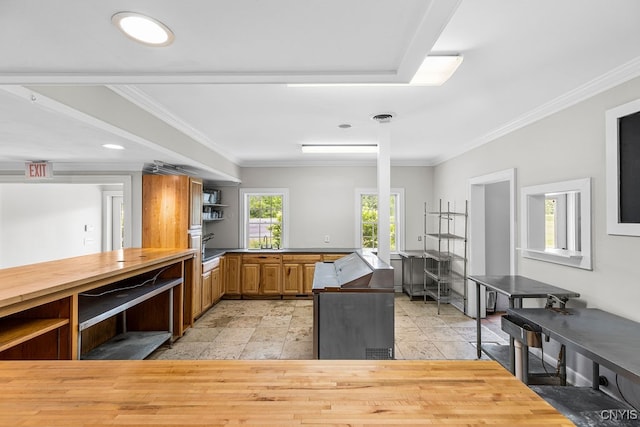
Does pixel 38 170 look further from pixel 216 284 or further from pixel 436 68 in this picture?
pixel 436 68

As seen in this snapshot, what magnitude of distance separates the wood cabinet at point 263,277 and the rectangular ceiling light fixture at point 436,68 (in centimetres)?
395

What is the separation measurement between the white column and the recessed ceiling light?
279cm

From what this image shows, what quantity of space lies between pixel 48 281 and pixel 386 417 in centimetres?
213

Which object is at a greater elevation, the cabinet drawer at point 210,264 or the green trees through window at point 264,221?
the green trees through window at point 264,221

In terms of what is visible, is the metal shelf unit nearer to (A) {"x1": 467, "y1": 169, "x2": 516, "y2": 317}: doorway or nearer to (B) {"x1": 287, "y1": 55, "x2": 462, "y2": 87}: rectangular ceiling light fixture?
(A) {"x1": 467, "y1": 169, "x2": 516, "y2": 317}: doorway

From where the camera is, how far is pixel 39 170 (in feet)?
13.3

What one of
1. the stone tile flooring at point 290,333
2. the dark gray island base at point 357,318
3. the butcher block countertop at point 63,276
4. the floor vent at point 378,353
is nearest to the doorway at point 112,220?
the stone tile flooring at point 290,333

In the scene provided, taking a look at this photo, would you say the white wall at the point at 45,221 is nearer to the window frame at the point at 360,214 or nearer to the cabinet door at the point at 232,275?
the cabinet door at the point at 232,275

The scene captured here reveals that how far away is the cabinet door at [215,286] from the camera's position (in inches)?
195

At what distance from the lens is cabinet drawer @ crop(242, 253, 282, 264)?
555 cm

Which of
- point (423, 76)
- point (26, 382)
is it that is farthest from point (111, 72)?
point (423, 76)

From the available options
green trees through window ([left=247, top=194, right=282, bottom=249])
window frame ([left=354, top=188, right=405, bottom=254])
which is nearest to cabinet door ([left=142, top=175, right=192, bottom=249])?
green trees through window ([left=247, top=194, right=282, bottom=249])

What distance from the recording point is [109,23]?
3.02 feet

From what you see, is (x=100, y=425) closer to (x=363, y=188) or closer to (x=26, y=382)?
(x=26, y=382)
